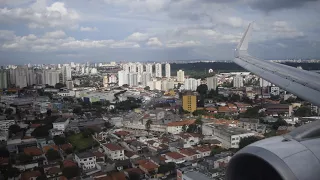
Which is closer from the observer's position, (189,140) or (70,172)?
(70,172)

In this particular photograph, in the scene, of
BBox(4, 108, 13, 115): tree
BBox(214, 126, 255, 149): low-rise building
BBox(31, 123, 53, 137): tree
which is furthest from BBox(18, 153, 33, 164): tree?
BBox(4, 108, 13, 115): tree

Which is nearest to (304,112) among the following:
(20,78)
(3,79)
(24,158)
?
(24,158)

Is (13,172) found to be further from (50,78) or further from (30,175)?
(50,78)

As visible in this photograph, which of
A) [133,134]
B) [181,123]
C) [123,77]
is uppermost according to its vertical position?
[123,77]

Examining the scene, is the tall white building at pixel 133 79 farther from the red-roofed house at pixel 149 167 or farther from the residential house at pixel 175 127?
the red-roofed house at pixel 149 167

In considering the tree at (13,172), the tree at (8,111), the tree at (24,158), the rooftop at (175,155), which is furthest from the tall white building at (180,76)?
the tree at (13,172)

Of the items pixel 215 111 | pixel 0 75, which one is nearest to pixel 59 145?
pixel 215 111
